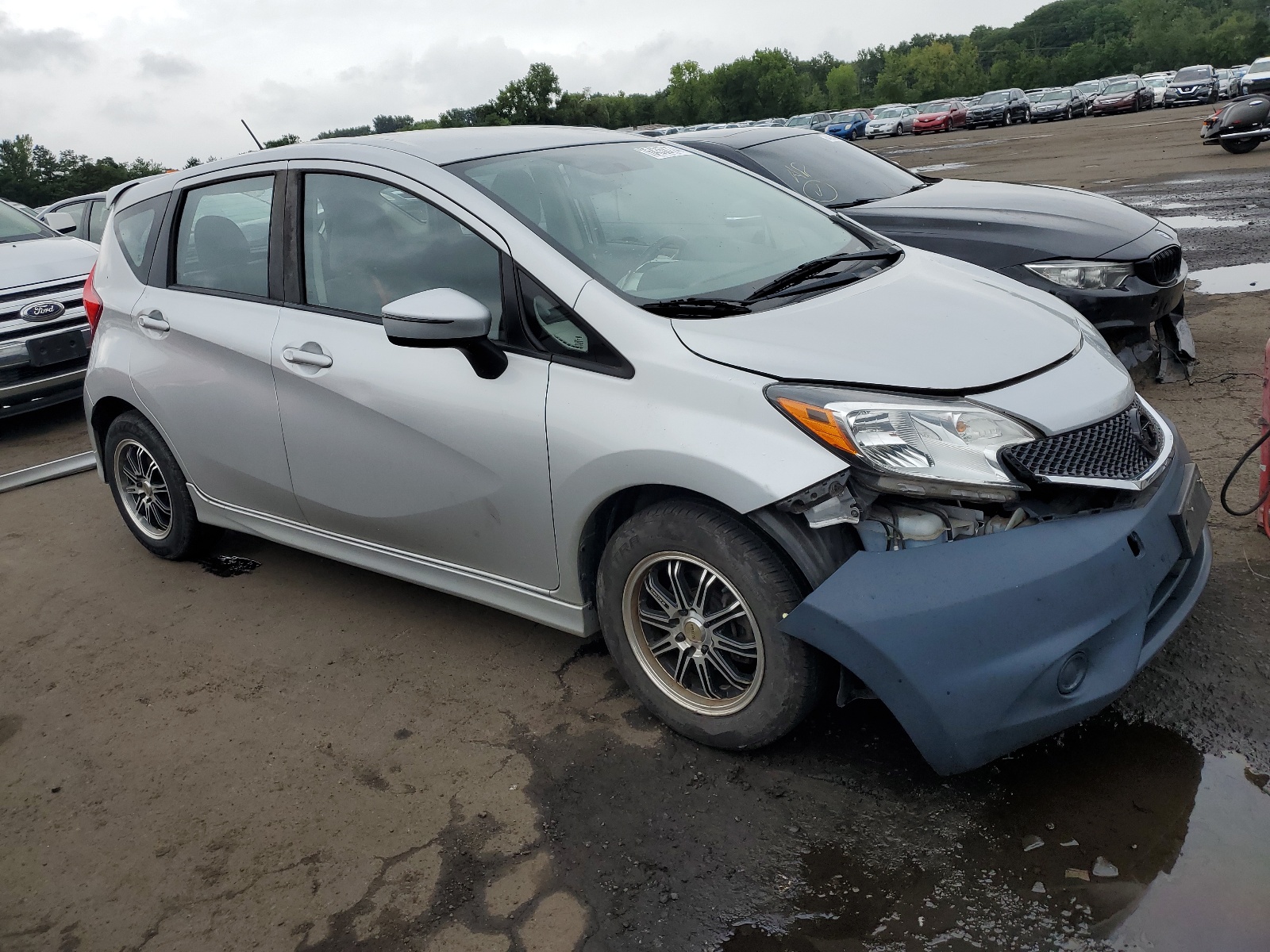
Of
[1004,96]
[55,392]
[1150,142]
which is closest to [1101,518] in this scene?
[55,392]

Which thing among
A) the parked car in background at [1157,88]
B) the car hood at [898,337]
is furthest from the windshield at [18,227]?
the parked car in background at [1157,88]

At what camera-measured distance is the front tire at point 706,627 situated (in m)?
2.71

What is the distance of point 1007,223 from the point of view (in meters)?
5.73

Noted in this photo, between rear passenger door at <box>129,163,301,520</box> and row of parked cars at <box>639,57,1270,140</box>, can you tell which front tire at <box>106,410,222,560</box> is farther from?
row of parked cars at <box>639,57,1270,140</box>

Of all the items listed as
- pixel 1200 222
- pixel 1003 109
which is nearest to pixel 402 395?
pixel 1200 222

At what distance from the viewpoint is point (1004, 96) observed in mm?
45219

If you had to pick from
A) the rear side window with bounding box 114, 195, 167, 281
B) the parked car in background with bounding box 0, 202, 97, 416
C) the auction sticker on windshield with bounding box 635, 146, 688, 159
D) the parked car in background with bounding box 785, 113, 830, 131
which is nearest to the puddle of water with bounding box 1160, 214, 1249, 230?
the auction sticker on windshield with bounding box 635, 146, 688, 159

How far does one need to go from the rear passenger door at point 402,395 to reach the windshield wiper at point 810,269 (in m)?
0.62

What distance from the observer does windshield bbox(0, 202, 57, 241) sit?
8320 millimetres

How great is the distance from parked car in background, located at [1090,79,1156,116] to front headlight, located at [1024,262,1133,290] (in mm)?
A: 43177

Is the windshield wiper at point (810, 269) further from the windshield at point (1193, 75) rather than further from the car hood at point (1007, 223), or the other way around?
the windshield at point (1193, 75)

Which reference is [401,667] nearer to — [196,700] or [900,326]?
[196,700]

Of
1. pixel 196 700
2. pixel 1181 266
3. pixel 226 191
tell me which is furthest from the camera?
pixel 1181 266

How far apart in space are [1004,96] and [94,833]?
48674 mm
